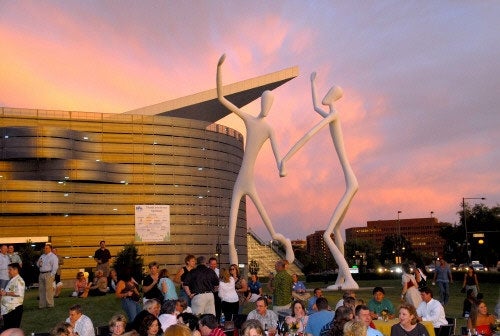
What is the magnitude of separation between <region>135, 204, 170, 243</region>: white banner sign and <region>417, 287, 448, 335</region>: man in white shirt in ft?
169

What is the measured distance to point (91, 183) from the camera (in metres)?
68.6

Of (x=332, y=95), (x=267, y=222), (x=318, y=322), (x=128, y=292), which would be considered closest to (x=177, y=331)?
(x=318, y=322)

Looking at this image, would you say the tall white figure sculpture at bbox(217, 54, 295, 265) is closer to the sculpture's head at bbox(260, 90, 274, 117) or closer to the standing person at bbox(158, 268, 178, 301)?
the sculpture's head at bbox(260, 90, 274, 117)

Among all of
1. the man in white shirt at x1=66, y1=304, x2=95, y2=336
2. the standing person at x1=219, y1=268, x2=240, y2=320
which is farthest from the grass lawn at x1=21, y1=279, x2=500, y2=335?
the man in white shirt at x1=66, y1=304, x2=95, y2=336

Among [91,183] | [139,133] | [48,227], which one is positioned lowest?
[48,227]

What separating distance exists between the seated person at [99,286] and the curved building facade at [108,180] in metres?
47.3

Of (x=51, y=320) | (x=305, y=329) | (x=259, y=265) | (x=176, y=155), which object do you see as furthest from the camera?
(x=259, y=265)

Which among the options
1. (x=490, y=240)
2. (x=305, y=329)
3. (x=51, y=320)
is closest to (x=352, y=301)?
(x=305, y=329)

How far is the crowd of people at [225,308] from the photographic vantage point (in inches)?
293

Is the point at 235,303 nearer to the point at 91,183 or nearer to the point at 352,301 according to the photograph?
the point at 352,301

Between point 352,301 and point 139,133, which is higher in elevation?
point 139,133

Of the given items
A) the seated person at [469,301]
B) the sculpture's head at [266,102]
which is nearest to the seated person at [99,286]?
the sculpture's head at [266,102]

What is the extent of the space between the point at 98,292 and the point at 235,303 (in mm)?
7507

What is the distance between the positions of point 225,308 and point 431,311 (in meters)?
4.41
